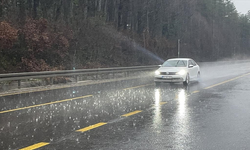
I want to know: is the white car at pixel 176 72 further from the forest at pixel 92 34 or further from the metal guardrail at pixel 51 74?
the forest at pixel 92 34

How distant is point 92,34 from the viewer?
28672 mm

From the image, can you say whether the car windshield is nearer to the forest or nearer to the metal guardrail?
the metal guardrail

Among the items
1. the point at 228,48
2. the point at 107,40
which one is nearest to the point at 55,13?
the point at 107,40

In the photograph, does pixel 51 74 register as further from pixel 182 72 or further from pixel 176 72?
pixel 182 72

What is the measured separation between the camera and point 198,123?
7.59 metres

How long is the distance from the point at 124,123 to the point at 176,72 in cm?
1007

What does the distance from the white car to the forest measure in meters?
7.36

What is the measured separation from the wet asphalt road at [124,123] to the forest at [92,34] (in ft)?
30.7

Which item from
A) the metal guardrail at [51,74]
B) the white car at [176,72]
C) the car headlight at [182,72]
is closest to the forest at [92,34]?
the metal guardrail at [51,74]

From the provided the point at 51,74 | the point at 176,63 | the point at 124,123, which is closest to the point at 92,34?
the point at 176,63

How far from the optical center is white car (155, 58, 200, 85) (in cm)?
1702

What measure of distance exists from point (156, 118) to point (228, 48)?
288ft

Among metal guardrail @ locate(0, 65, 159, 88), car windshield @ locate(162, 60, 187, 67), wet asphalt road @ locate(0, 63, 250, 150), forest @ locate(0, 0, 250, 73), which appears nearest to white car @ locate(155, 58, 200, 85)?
car windshield @ locate(162, 60, 187, 67)

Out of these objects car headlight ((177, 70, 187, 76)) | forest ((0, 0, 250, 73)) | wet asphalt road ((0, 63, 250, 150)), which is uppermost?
forest ((0, 0, 250, 73))
